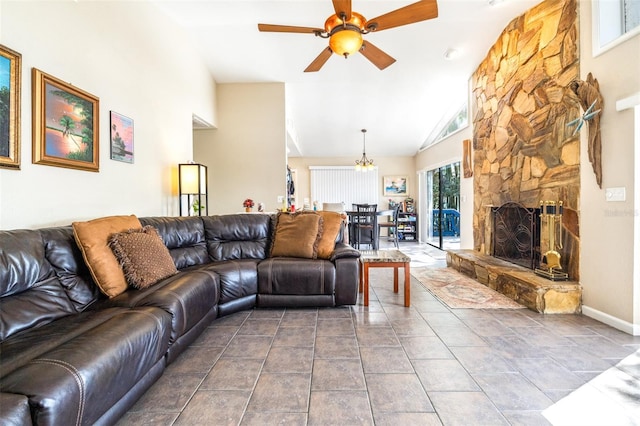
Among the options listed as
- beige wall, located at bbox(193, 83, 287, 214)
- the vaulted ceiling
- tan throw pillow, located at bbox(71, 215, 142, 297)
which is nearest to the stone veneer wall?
the vaulted ceiling

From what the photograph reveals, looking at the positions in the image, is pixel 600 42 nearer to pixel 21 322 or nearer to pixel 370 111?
pixel 370 111

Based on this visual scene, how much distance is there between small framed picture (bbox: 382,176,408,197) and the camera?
8984 millimetres

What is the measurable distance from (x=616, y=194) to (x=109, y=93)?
4.60 m

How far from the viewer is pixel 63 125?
2.29m

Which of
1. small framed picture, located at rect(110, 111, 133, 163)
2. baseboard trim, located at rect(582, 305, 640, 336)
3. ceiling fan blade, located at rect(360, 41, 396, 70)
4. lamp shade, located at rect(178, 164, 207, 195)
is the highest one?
ceiling fan blade, located at rect(360, 41, 396, 70)

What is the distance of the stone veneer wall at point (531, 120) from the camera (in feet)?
9.63

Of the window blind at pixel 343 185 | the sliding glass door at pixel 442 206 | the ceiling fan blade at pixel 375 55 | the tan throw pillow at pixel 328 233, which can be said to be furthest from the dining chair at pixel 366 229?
the ceiling fan blade at pixel 375 55

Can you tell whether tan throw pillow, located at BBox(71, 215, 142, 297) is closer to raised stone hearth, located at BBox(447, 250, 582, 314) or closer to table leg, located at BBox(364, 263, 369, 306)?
table leg, located at BBox(364, 263, 369, 306)

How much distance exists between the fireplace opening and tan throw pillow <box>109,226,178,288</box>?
12.7 feet

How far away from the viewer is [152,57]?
351 centimetres

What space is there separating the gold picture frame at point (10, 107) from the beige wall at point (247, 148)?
3429 millimetres

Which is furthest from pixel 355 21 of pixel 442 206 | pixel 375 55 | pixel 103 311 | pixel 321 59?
pixel 442 206

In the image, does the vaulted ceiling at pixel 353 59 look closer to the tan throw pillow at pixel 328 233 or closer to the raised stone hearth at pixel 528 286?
the tan throw pillow at pixel 328 233

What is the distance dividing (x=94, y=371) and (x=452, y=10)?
4605mm
